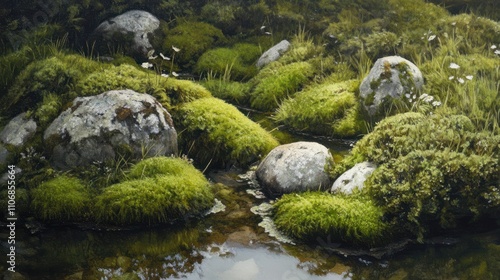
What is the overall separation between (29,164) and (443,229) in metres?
5.70

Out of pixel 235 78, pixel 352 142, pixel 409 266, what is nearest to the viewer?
pixel 409 266

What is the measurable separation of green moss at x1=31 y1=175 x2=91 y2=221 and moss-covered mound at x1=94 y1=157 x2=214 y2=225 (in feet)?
0.66

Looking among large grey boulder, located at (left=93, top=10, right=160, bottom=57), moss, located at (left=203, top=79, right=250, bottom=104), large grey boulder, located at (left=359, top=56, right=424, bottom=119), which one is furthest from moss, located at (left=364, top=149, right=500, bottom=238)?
large grey boulder, located at (left=93, top=10, right=160, bottom=57)

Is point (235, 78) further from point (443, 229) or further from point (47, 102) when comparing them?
point (443, 229)

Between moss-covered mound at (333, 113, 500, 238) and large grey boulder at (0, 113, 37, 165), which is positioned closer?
moss-covered mound at (333, 113, 500, 238)

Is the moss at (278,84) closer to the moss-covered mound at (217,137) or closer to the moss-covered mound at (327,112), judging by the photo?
the moss-covered mound at (327,112)

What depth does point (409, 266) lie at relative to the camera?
6863mm

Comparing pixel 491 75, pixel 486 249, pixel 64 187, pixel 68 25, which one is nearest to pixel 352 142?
pixel 491 75

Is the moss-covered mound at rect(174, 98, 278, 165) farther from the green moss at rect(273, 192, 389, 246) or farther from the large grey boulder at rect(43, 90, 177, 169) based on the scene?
the green moss at rect(273, 192, 389, 246)

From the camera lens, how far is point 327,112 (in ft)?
36.9

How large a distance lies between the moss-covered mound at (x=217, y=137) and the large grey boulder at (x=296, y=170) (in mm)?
782

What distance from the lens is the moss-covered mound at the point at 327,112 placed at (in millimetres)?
11000

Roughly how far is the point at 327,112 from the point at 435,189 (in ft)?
13.1

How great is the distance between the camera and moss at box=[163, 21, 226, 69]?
47.4 feet
